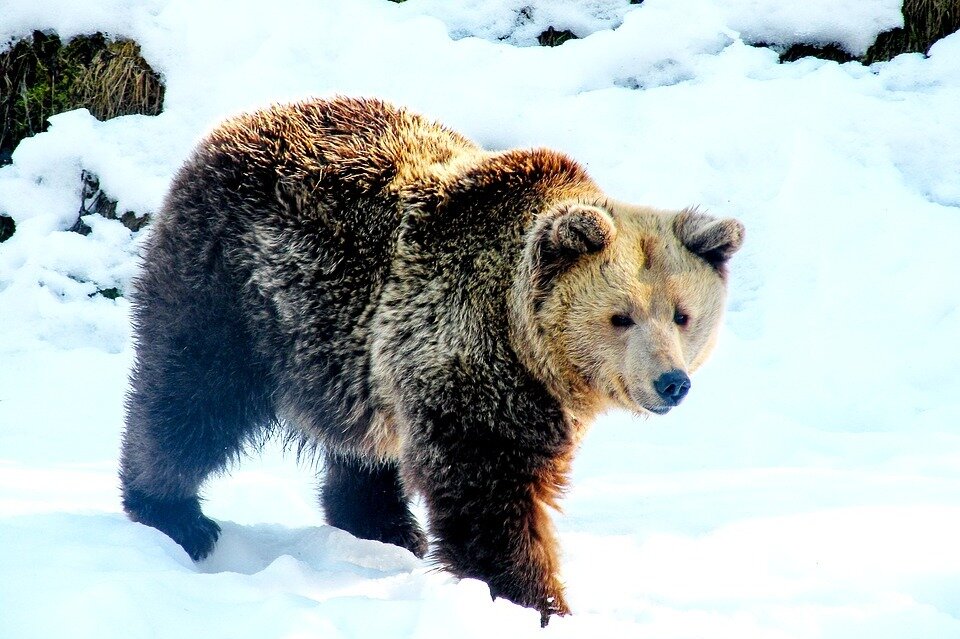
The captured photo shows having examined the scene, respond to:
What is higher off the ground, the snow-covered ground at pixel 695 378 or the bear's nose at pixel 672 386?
the bear's nose at pixel 672 386

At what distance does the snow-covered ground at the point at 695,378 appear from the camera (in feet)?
11.7

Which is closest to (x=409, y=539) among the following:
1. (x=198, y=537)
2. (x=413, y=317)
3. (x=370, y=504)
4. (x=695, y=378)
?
(x=370, y=504)

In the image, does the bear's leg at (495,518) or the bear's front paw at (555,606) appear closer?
the bear's front paw at (555,606)

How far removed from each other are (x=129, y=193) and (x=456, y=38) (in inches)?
126

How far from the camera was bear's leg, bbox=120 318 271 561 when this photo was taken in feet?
15.6

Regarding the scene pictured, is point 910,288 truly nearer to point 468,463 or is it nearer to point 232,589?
point 468,463

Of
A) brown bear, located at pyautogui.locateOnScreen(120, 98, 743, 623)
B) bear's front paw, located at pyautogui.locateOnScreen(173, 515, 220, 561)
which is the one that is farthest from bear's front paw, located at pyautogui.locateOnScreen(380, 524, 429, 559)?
bear's front paw, located at pyautogui.locateOnScreen(173, 515, 220, 561)

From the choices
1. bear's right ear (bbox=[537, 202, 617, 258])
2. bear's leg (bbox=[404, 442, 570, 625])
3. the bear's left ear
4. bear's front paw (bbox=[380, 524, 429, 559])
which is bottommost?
bear's front paw (bbox=[380, 524, 429, 559])

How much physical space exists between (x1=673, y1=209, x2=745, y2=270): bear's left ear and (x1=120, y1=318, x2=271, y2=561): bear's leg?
6.73 feet

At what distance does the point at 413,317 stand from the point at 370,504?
53.9 inches

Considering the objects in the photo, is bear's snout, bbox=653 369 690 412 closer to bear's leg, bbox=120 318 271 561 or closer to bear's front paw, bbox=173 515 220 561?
bear's leg, bbox=120 318 271 561

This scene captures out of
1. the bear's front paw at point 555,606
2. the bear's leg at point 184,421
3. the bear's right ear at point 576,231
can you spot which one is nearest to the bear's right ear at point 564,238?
the bear's right ear at point 576,231

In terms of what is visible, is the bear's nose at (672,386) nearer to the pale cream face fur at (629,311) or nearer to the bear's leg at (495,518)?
the pale cream face fur at (629,311)

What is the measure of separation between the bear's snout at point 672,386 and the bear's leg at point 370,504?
1.90 metres
